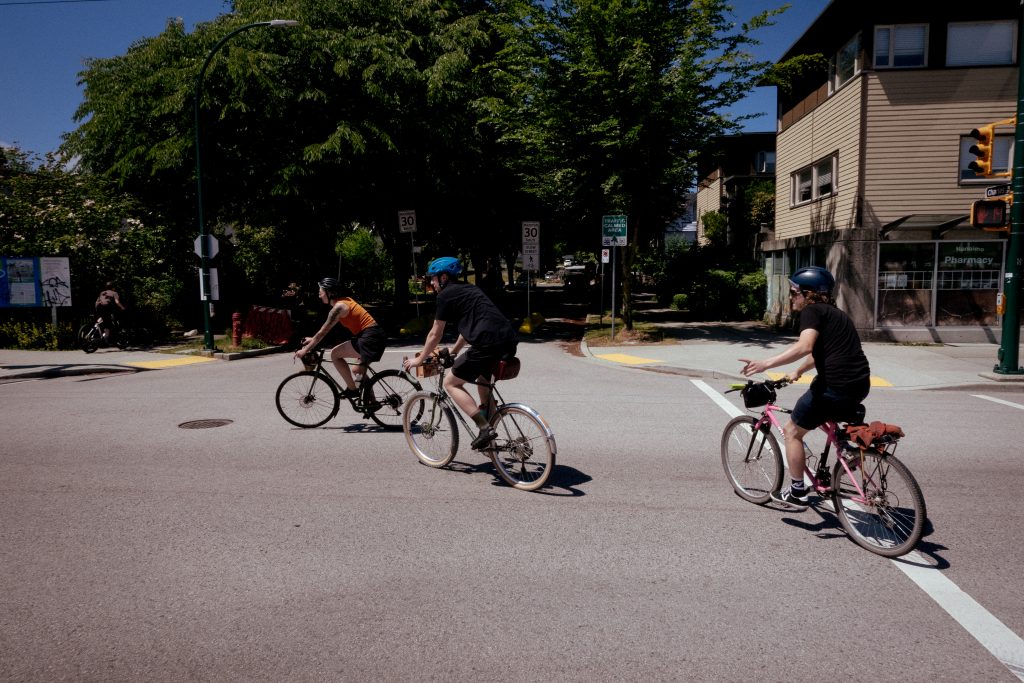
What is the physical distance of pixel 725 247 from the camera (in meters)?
30.1

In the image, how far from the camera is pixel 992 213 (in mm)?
11969

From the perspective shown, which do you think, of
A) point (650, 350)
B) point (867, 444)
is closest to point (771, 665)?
point (867, 444)

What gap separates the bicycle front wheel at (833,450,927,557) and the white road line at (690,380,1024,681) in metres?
0.15

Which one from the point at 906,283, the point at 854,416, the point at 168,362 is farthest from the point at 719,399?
the point at 168,362

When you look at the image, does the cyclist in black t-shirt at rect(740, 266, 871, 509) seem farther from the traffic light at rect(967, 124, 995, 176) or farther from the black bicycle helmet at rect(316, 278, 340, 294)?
the traffic light at rect(967, 124, 995, 176)

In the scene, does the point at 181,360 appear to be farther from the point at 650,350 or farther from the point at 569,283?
the point at 569,283

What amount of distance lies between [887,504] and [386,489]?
370 cm

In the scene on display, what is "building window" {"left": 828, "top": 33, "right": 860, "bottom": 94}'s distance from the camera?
58.6 ft

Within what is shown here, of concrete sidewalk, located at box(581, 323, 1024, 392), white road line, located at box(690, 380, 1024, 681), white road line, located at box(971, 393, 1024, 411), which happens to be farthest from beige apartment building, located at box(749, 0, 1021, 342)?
white road line, located at box(690, 380, 1024, 681)

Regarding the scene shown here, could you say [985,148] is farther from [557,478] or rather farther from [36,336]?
[36,336]

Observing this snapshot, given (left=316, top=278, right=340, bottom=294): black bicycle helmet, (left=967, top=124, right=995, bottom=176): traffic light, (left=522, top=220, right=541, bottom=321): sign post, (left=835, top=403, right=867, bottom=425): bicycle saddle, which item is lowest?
(left=835, top=403, right=867, bottom=425): bicycle saddle

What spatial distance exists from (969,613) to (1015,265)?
1033 centimetres

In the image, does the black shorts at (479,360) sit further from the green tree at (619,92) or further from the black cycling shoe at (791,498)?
the green tree at (619,92)

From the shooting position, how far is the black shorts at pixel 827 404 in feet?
15.3
